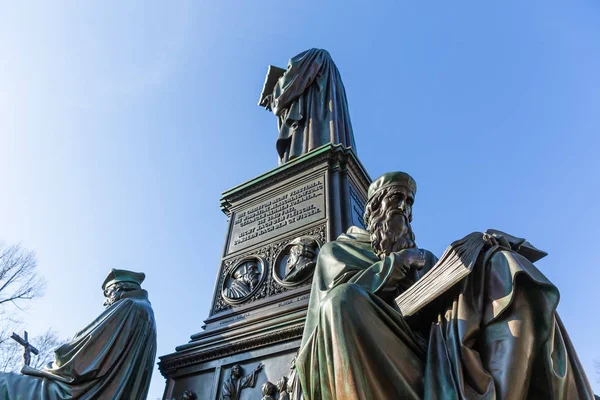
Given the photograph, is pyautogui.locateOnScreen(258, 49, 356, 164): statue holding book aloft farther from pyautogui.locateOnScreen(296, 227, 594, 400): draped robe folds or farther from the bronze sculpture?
A: pyautogui.locateOnScreen(296, 227, 594, 400): draped robe folds

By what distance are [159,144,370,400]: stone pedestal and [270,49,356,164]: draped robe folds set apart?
1311mm

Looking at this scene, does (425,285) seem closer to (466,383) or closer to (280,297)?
(466,383)

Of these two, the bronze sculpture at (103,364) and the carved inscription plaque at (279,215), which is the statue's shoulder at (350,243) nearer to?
the carved inscription plaque at (279,215)

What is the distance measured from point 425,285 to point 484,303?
0.32 metres

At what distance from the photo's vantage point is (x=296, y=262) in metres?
5.19

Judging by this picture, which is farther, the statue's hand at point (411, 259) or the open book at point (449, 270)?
the statue's hand at point (411, 259)

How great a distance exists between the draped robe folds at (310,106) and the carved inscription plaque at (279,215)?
4.72ft

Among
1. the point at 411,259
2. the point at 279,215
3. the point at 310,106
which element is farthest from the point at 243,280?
the point at 310,106

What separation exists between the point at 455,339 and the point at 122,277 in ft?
15.5

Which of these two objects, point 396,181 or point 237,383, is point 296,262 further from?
point 396,181

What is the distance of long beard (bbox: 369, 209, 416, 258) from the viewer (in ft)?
10.8

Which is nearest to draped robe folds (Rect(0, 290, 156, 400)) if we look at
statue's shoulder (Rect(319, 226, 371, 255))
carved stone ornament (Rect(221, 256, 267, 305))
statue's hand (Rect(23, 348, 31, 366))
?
carved stone ornament (Rect(221, 256, 267, 305))

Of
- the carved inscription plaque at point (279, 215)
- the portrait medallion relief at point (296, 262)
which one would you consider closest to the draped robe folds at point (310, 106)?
the carved inscription plaque at point (279, 215)

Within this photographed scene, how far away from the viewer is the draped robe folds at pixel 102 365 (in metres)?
4.39
